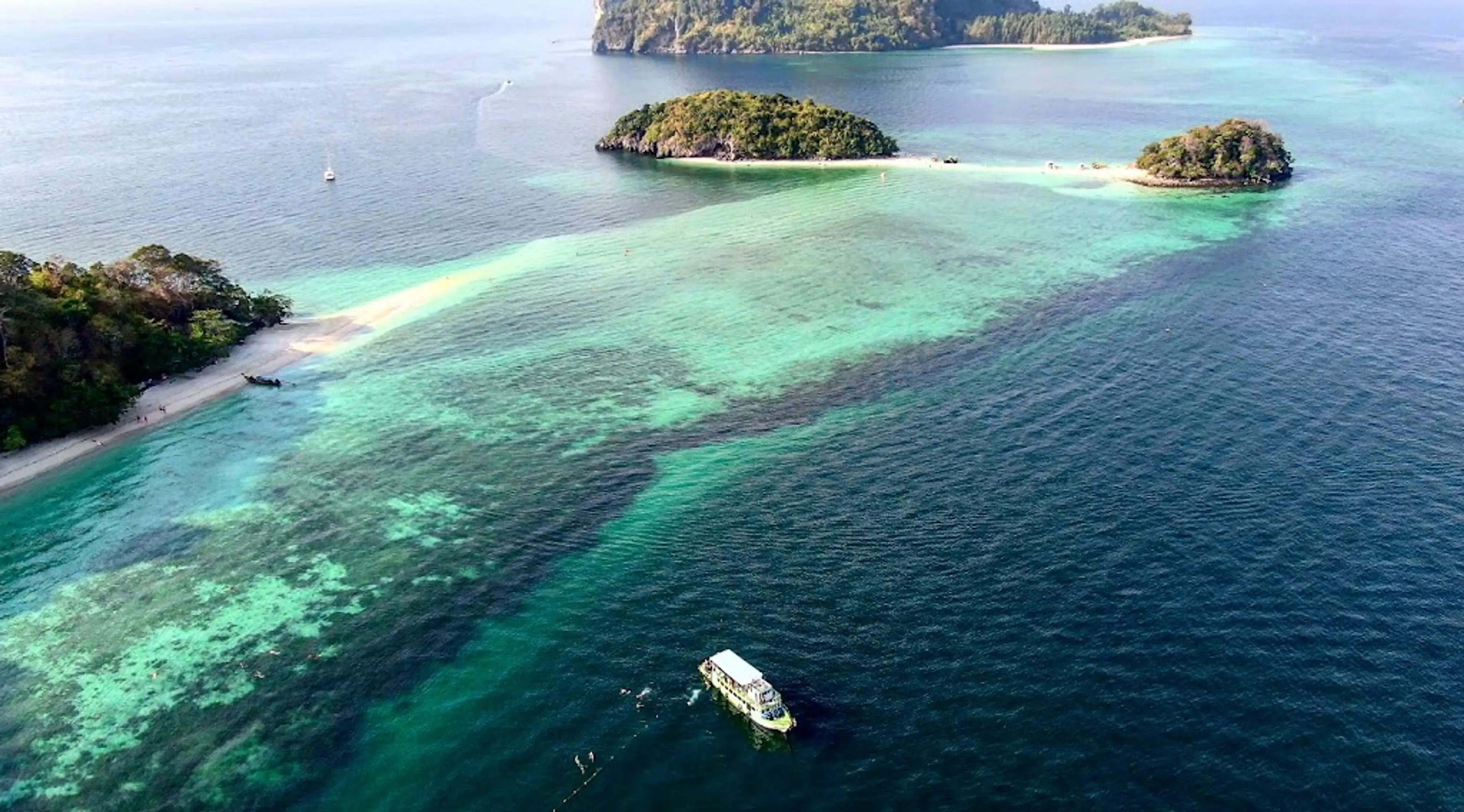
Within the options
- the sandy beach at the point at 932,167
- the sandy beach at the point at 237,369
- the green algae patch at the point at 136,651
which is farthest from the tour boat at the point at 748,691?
the sandy beach at the point at 932,167

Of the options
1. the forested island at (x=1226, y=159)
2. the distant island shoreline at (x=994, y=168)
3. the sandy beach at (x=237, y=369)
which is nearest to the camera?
the sandy beach at (x=237, y=369)

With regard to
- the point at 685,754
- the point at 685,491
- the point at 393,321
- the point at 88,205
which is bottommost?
the point at 685,754

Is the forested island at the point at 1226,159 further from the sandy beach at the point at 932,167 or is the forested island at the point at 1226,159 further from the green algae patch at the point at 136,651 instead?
the green algae patch at the point at 136,651

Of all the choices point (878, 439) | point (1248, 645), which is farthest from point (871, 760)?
point (878, 439)

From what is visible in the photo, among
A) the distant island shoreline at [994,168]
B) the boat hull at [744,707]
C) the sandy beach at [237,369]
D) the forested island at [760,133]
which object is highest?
the forested island at [760,133]

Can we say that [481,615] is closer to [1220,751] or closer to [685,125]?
[1220,751]

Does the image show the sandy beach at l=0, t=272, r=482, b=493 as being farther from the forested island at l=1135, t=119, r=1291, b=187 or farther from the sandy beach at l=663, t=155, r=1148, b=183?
the forested island at l=1135, t=119, r=1291, b=187
